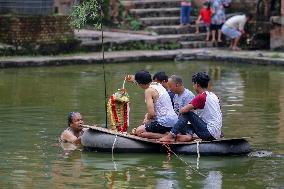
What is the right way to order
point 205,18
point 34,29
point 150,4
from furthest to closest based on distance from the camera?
point 150,4, point 205,18, point 34,29

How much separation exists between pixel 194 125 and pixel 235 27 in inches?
614

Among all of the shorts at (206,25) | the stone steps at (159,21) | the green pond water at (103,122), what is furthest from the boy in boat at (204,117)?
the stone steps at (159,21)

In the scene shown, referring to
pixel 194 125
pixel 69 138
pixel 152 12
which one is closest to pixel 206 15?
pixel 152 12

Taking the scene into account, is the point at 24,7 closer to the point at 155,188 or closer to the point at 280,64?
the point at 280,64

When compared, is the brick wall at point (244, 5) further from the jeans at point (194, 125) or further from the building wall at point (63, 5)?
the jeans at point (194, 125)

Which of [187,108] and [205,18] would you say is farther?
[205,18]

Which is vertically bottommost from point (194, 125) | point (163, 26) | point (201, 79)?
point (194, 125)

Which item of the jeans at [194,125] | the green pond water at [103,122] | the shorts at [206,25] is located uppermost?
the shorts at [206,25]

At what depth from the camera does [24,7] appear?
1068 inches

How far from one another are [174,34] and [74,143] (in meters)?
15.9

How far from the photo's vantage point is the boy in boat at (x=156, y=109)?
46.7ft

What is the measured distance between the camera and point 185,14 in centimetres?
3061

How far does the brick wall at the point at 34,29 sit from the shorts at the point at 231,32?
4604 millimetres

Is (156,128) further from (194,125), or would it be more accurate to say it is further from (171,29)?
(171,29)
